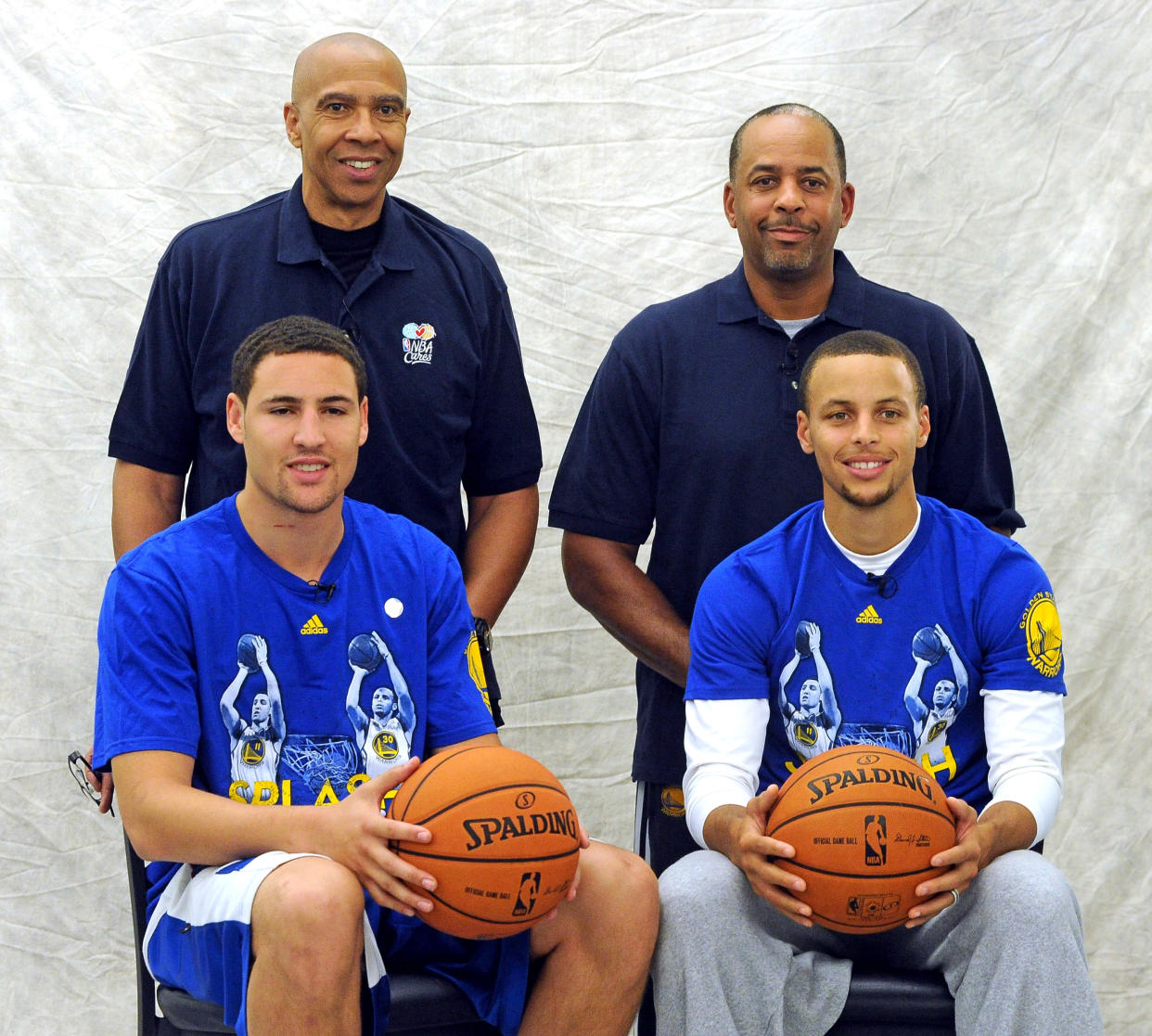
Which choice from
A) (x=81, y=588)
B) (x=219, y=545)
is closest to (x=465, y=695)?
(x=219, y=545)

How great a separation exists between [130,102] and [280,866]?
1855 mm

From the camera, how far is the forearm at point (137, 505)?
247 centimetres

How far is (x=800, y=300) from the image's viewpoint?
2.57 metres

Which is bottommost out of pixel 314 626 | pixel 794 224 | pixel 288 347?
pixel 314 626

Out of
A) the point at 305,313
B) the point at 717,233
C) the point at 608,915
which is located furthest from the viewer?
the point at 717,233

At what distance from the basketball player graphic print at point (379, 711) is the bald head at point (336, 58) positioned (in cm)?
94

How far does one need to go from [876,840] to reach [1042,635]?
46 cm

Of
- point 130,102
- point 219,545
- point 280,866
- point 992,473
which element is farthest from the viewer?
point 130,102

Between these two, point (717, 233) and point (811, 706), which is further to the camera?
point (717, 233)

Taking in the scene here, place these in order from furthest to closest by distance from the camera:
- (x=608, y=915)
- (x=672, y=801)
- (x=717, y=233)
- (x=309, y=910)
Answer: (x=717, y=233) < (x=672, y=801) < (x=608, y=915) < (x=309, y=910)

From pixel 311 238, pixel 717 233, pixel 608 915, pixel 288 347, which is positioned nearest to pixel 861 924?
pixel 608 915

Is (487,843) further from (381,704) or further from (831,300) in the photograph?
(831,300)

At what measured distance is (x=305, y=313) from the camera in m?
2.45

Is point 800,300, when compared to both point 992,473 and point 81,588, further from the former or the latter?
point 81,588
